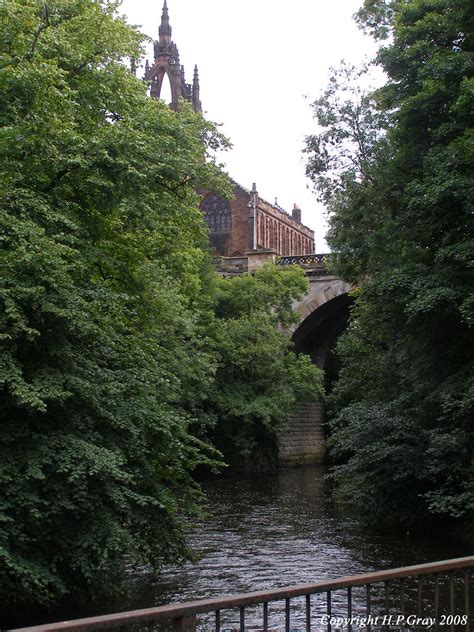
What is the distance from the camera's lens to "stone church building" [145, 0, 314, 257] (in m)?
62.6

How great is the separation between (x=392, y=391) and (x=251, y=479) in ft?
52.4

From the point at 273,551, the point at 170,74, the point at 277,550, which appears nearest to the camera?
the point at 273,551

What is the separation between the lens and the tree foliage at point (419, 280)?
44.5ft

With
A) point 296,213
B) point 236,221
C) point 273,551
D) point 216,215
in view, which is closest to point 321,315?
point 236,221

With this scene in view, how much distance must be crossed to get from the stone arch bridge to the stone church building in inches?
494

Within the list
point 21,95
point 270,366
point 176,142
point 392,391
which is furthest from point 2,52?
point 270,366

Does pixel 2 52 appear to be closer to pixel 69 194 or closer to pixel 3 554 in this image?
pixel 69 194

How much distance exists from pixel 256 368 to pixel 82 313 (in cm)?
2469

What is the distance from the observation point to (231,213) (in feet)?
207

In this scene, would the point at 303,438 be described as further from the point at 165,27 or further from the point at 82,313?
the point at 165,27

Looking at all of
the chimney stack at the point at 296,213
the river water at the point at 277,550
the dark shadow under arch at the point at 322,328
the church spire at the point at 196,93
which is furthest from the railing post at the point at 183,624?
the chimney stack at the point at 296,213

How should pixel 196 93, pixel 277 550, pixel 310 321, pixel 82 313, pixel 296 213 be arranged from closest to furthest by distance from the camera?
1. pixel 82 313
2. pixel 277 550
3. pixel 310 321
4. pixel 196 93
5. pixel 296 213

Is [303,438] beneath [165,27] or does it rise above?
beneath

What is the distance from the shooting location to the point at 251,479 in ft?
109
